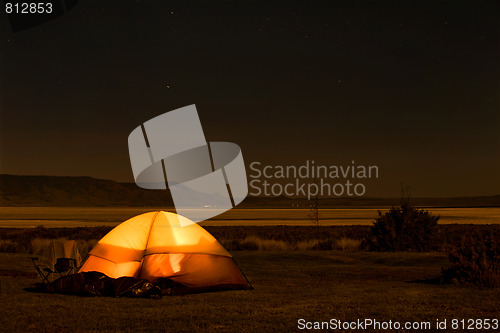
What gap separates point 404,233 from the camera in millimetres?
31281

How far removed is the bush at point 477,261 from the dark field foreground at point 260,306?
0.52m

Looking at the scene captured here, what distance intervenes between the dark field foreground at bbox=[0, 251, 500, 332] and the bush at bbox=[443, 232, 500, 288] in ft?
1.70

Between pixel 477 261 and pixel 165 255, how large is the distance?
27.7 ft

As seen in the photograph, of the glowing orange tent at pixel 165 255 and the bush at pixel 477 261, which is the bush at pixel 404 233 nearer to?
the bush at pixel 477 261

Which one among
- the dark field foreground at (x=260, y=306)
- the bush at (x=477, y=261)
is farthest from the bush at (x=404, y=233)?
the bush at (x=477, y=261)

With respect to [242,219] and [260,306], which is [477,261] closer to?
[260,306]

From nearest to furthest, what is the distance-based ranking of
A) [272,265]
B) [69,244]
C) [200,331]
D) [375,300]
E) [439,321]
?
[200,331] → [439,321] → [375,300] → [69,244] → [272,265]

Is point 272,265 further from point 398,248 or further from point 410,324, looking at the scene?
point 410,324

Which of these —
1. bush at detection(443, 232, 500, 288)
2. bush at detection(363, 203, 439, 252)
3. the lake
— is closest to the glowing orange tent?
bush at detection(443, 232, 500, 288)

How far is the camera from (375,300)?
13992 millimetres

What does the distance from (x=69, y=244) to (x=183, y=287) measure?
4.58 metres

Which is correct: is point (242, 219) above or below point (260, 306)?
above

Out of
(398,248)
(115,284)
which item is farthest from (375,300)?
(398,248)

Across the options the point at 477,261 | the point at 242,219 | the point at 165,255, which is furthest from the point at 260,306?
the point at 242,219
